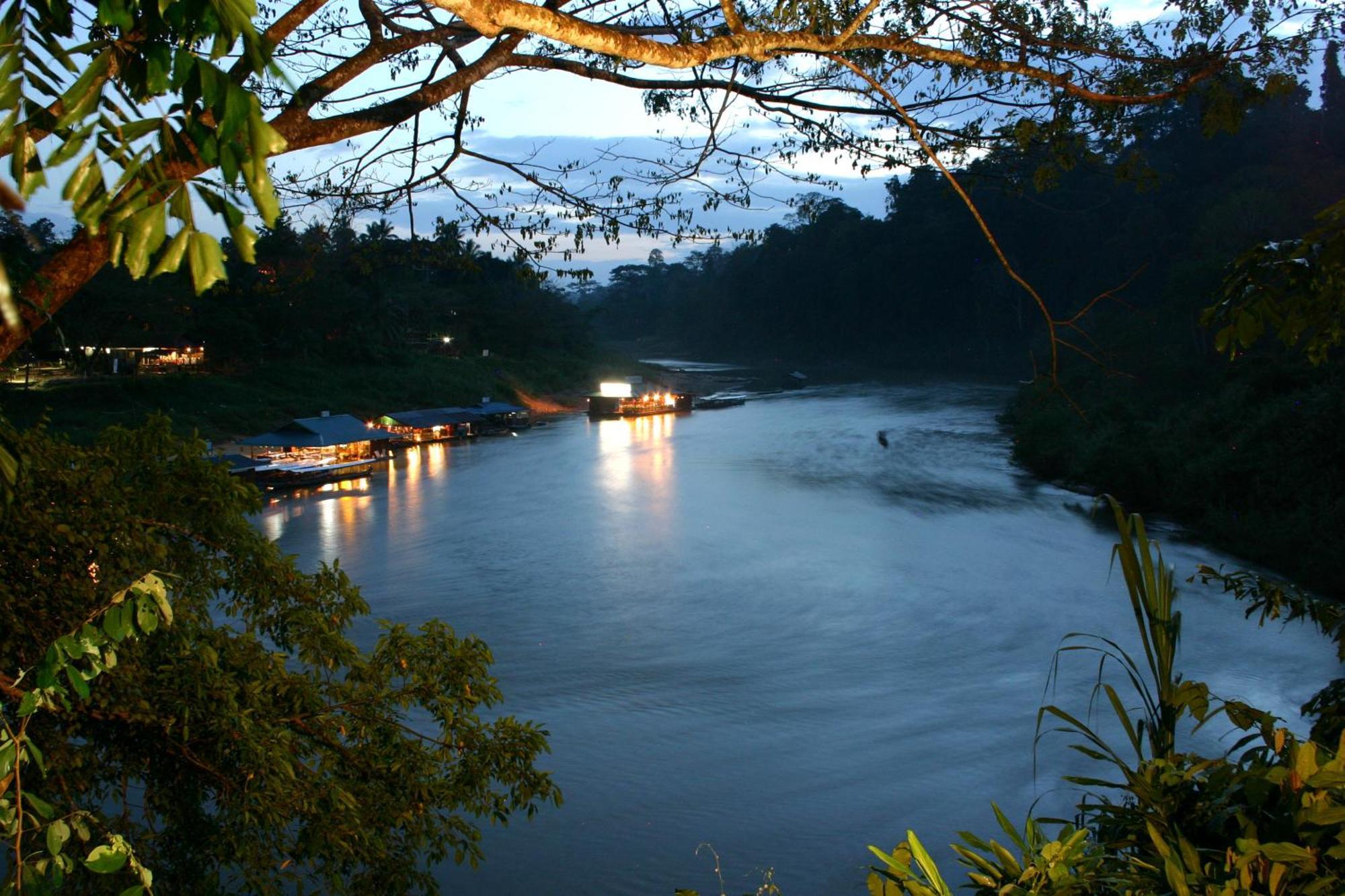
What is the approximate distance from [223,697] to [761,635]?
8774mm

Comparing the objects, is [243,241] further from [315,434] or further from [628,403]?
[628,403]

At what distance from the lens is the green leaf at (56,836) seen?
125cm

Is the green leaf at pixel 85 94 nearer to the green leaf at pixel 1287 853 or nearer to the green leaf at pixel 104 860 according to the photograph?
the green leaf at pixel 104 860

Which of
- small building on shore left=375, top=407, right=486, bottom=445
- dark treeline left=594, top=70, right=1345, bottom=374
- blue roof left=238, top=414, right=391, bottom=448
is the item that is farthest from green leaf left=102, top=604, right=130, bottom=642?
small building on shore left=375, top=407, right=486, bottom=445

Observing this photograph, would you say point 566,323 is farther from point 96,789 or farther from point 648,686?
point 96,789

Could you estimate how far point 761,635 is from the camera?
1105 centimetres

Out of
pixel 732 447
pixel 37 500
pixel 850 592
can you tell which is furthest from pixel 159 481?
pixel 732 447

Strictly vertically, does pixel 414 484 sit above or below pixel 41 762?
below

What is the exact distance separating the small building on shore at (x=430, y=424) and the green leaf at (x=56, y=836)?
24184 mm

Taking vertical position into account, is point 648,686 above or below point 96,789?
below

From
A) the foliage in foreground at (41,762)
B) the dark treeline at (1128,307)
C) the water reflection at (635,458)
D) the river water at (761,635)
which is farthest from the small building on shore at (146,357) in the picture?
the foliage in foreground at (41,762)

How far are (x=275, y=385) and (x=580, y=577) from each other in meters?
16.8

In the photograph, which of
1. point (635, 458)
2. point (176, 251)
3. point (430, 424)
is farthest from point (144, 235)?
point (430, 424)

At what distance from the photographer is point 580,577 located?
13.6 m
